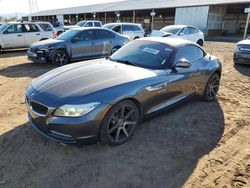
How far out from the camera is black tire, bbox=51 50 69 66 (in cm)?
922

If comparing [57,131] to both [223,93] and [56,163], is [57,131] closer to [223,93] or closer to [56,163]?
[56,163]

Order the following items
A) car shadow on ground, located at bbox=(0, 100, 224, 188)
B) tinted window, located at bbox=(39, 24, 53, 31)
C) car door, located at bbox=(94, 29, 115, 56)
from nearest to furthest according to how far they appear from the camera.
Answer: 1. car shadow on ground, located at bbox=(0, 100, 224, 188)
2. car door, located at bbox=(94, 29, 115, 56)
3. tinted window, located at bbox=(39, 24, 53, 31)

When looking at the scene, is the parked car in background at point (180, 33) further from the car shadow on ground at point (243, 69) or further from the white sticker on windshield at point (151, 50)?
the white sticker on windshield at point (151, 50)

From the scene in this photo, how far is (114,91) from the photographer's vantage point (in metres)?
3.40

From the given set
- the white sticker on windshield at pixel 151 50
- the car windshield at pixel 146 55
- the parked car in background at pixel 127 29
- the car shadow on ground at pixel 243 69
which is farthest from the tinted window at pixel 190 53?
the parked car in background at pixel 127 29

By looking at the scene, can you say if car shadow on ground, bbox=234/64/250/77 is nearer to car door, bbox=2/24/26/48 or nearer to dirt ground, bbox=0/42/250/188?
dirt ground, bbox=0/42/250/188

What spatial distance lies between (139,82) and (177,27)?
12.3 m

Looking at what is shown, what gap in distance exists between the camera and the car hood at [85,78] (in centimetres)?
336

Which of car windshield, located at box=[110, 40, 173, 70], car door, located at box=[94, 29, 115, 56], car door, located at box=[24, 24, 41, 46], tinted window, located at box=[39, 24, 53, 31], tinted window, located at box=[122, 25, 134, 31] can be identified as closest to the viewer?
car windshield, located at box=[110, 40, 173, 70]

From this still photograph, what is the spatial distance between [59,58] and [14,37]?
514cm

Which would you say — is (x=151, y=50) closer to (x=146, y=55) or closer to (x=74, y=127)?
(x=146, y=55)

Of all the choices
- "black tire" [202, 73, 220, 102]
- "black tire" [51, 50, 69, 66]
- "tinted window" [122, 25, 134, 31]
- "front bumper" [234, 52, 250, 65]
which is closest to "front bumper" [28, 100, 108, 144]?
"black tire" [202, 73, 220, 102]

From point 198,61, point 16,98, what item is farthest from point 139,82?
point 16,98

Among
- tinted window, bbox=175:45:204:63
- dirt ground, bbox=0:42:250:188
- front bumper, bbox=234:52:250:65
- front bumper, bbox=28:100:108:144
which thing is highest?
tinted window, bbox=175:45:204:63
